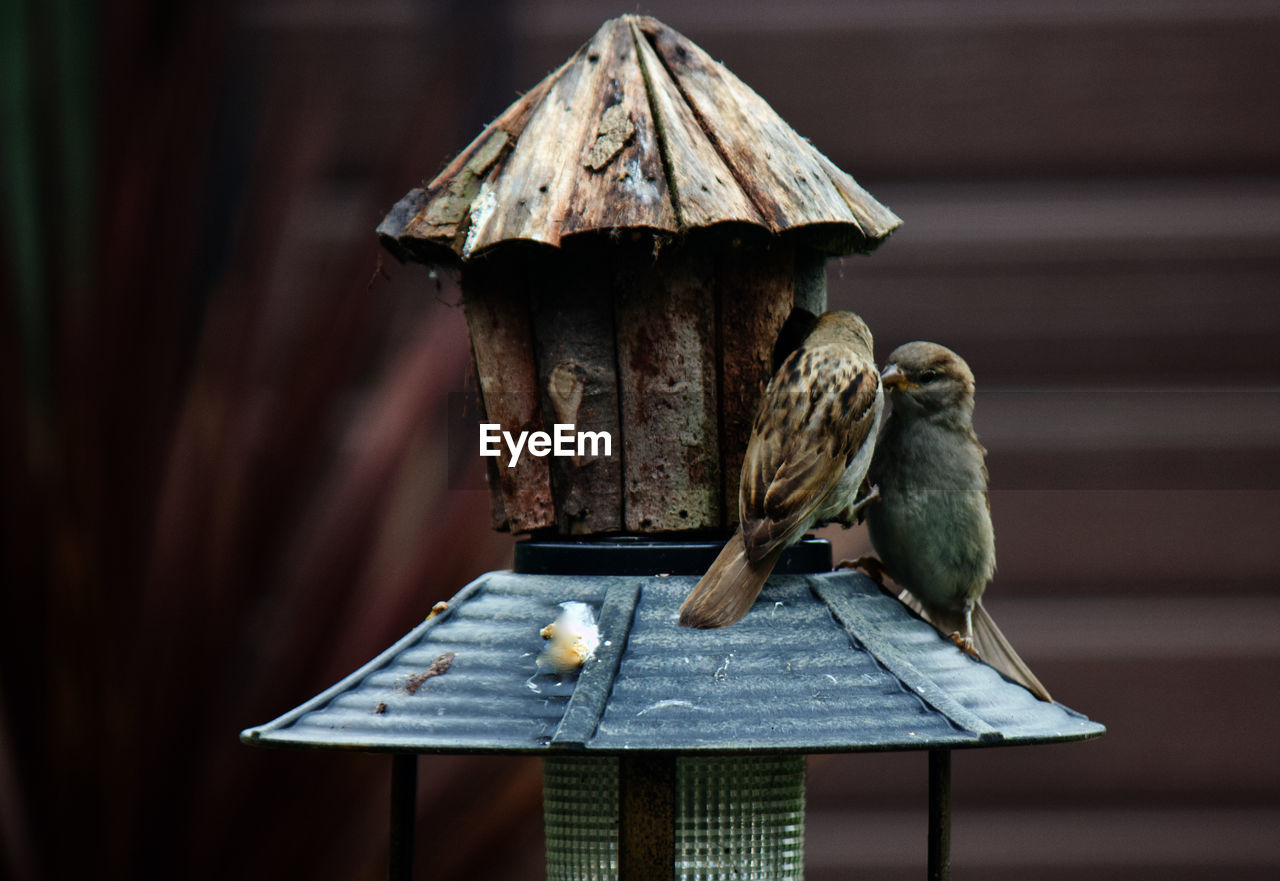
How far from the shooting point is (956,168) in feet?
9.53

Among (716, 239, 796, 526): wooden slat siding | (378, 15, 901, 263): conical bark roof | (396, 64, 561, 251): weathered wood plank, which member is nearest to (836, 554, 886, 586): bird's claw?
(716, 239, 796, 526): wooden slat siding

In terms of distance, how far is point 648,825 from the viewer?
1311 millimetres

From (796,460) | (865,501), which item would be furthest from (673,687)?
(865,501)

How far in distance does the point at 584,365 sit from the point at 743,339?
18 centimetres

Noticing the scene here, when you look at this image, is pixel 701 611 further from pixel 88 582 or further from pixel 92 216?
pixel 92 216

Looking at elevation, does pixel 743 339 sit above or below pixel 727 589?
above

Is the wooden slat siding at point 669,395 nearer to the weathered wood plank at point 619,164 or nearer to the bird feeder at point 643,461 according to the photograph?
the bird feeder at point 643,461

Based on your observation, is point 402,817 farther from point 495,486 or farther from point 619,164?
point 619,164

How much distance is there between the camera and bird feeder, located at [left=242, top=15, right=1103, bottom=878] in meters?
1.27

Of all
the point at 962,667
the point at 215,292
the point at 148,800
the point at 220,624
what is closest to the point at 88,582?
the point at 220,624

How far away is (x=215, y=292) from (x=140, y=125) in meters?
0.28

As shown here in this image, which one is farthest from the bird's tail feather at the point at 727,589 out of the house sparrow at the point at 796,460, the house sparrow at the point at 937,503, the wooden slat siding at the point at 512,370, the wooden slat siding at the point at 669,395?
the house sparrow at the point at 937,503

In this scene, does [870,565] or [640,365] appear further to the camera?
[870,565]

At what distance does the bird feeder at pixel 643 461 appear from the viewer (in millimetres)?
1269
